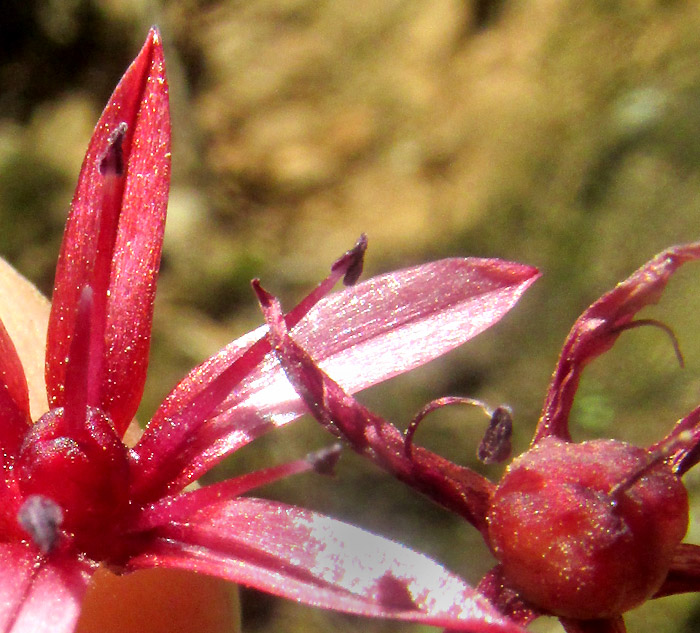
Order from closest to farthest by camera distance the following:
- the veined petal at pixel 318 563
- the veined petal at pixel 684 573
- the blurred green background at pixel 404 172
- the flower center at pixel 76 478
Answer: the veined petal at pixel 318 563 → the veined petal at pixel 684 573 → the flower center at pixel 76 478 → the blurred green background at pixel 404 172

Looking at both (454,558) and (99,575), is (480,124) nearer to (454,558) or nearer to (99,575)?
(454,558)

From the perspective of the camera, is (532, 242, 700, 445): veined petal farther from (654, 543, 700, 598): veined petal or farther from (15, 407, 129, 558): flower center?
(15, 407, 129, 558): flower center

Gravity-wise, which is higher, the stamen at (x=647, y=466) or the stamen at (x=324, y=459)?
the stamen at (x=324, y=459)

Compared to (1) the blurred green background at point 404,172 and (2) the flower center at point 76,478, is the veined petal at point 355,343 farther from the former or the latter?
(1) the blurred green background at point 404,172

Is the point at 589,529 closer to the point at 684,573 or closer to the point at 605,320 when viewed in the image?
the point at 684,573

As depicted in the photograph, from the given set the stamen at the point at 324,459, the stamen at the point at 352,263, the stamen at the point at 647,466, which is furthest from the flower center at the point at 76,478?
the stamen at the point at 647,466

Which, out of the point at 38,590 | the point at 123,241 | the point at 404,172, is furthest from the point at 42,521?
the point at 404,172

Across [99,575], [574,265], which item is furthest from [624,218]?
[99,575]
